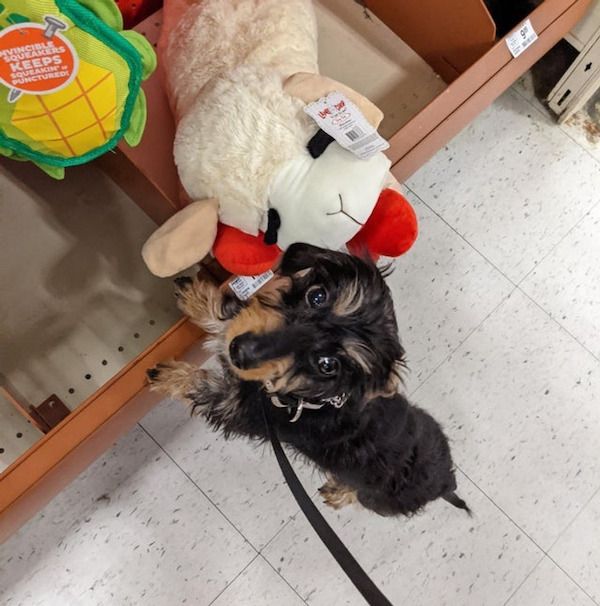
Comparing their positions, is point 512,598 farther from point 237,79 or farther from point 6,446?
point 237,79

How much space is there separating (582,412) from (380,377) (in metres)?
1.02

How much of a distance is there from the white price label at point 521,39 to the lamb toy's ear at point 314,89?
1.52ft

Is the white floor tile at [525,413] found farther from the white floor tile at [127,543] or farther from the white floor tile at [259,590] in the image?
the white floor tile at [127,543]

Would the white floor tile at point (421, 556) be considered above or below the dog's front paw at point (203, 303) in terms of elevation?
below

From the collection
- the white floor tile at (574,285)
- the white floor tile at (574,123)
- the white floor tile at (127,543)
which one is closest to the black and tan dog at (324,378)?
the white floor tile at (127,543)

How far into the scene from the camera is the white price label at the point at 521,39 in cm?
132

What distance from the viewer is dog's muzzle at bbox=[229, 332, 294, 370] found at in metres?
0.95

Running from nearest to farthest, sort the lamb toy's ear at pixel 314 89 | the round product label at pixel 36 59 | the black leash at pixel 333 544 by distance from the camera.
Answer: the round product label at pixel 36 59
the black leash at pixel 333 544
the lamb toy's ear at pixel 314 89

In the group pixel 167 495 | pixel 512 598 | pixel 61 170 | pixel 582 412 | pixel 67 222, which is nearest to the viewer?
pixel 61 170

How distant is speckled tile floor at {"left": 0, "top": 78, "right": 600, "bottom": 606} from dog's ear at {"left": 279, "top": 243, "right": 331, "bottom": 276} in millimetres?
638

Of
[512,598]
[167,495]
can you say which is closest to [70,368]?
[167,495]

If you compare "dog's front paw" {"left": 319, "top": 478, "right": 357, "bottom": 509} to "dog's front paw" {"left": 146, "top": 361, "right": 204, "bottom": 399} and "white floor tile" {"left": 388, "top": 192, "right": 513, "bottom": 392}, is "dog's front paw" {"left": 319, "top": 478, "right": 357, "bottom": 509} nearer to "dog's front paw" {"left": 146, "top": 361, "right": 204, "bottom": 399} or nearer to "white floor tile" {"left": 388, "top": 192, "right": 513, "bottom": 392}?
"white floor tile" {"left": 388, "top": 192, "right": 513, "bottom": 392}

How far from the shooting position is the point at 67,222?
1.32 m

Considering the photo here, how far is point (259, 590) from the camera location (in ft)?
4.89
